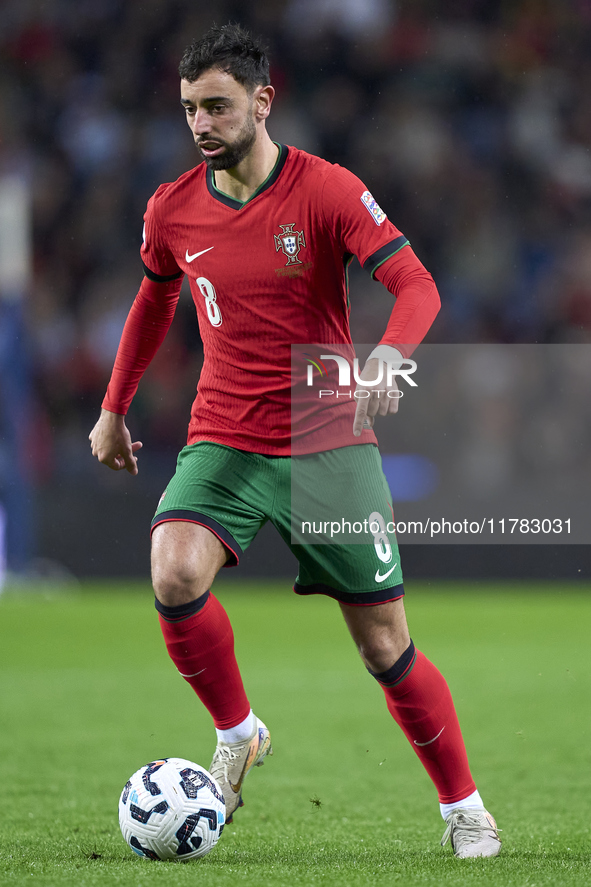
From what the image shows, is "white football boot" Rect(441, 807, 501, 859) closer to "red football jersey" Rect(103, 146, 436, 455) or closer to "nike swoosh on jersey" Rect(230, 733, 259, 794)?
"nike swoosh on jersey" Rect(230, 733, 259, 794)

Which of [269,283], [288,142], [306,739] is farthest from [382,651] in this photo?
[288,142]

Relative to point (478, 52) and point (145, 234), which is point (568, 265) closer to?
point (478, 52)

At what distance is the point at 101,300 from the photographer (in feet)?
35.6

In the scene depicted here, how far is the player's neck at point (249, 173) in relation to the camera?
326 centimetres

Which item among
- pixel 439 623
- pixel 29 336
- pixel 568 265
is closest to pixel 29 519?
pixel 29 336

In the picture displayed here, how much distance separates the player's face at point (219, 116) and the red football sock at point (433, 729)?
1406mm

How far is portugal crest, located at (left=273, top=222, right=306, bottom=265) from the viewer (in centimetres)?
319

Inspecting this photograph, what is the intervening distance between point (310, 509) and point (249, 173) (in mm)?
904

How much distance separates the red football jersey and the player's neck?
2 cm

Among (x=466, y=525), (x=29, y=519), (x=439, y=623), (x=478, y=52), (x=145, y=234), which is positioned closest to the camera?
(x=145, y=234)

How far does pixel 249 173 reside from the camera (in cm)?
326

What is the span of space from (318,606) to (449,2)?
6.24m

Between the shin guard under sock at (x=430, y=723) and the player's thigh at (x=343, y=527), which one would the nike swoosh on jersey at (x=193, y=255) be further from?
the shin guard under sock at (x=430, y=723)

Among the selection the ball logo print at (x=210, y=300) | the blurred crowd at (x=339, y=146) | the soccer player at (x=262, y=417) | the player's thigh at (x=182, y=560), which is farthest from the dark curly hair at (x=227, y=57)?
the blurred crowd at (x=339, y=146)
